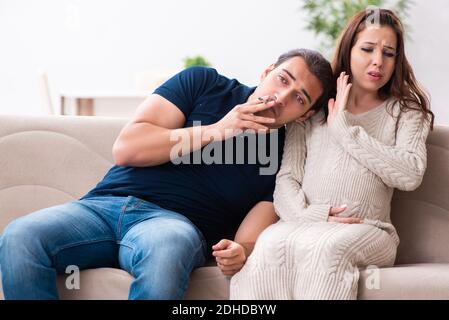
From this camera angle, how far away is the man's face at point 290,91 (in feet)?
5.65

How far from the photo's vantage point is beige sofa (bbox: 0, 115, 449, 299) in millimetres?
1475

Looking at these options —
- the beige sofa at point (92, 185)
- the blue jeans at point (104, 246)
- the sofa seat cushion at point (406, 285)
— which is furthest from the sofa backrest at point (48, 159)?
the sofa seat cushion at point (406, 285)

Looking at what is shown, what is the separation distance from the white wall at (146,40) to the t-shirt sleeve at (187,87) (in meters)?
2.53

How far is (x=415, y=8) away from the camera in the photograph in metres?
4.25

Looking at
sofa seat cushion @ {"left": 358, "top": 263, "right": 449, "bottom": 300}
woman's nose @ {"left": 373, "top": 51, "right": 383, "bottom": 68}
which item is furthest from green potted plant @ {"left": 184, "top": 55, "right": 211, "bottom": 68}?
sofa seat cushion @ {"left": 358, "top": 263, "right": 449, "bottom": 300}

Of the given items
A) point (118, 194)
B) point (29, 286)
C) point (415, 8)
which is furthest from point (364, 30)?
point (415, 8)

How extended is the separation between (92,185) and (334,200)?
743mm

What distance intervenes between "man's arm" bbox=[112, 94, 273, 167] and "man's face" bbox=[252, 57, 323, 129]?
43 millimetres

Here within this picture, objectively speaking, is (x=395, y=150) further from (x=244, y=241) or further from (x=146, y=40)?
(x=146, y=40)

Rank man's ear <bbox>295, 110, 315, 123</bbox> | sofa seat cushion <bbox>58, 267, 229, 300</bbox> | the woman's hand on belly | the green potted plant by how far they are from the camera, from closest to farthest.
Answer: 1. sofa seat cushion <bbox>58, 267, 229, 300</bbox>
2. the woman's hand on belly
3. man's ear <bbox>295, 110, 315, 123</bbox>
4. the green potted plant

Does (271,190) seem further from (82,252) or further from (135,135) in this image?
(82,252)

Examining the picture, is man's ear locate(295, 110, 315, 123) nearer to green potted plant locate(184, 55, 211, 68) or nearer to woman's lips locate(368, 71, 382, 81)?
woman's lips locate(368, 71, 382, 81)

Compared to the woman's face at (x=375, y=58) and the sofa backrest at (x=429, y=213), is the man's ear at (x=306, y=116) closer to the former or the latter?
the woman's face at (x=375, y=58)

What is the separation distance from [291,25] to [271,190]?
293 centimetres
